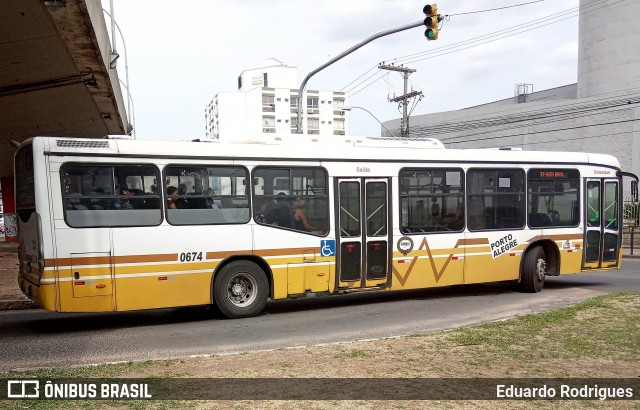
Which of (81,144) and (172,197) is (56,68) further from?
(172,197)

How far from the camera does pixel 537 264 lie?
12461 mm

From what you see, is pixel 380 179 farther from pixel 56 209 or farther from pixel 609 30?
pixel 609 30

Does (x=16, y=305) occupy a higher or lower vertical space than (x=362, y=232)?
lower

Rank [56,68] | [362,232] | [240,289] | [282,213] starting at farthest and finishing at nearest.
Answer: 1. [56,68]
2. [362,232]
3. [282,213]
4. [240,289]

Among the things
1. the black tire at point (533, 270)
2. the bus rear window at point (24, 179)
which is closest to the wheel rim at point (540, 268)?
the black tire at point (533, 270)

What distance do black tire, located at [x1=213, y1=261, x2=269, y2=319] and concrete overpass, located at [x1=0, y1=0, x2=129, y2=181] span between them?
436cm

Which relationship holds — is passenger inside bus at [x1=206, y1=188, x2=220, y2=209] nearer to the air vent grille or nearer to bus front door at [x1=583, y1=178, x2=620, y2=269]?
the air vent grille

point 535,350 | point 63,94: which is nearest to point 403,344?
point 535,350

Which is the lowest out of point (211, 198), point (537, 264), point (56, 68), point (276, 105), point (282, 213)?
point (537, 264)

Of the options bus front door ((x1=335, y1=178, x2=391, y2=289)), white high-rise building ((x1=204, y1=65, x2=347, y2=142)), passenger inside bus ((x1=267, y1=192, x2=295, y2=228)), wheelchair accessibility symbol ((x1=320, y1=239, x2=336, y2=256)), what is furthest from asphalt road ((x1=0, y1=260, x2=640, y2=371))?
white high-rise building ((x1=204, y1=65, x2=347, y2=142))

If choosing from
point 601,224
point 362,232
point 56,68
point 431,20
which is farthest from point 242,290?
point 431,20

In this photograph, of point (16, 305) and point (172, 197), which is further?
point (16, 305)

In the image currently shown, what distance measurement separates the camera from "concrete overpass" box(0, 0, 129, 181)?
816cm

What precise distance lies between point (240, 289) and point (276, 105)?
278ft
